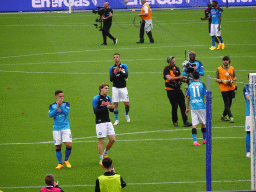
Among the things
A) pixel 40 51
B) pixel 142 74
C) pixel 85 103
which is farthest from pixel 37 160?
pixel 40 51

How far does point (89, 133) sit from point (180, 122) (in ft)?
10.3

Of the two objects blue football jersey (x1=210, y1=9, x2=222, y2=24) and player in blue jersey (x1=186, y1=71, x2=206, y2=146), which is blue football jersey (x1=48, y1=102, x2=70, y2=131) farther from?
blue football jersey (x1=210, y1=9, x2=222, y2=24)

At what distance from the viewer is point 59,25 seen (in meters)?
34.9

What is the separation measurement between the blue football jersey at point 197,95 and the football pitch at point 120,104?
1171 mm

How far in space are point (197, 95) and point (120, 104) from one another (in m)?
6.17

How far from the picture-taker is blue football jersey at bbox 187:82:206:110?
12539 millimetres

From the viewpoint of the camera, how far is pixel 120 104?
18359 mm

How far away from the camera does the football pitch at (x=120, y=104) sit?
11016 mm

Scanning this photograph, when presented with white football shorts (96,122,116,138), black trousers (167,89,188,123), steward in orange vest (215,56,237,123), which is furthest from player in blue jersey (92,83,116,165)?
steward in orange vest (215,56,237,123)

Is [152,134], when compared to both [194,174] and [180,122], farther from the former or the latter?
[194,174]

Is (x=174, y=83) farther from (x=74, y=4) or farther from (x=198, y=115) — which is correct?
(x=74, y=4)

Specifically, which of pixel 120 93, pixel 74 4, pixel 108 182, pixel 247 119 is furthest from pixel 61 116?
pixel 74 4

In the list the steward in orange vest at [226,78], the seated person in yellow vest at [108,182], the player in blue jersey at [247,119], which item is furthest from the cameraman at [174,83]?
the seated person in yellow vest at [108,182]

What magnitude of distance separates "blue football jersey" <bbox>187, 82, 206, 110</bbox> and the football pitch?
1171 mm
